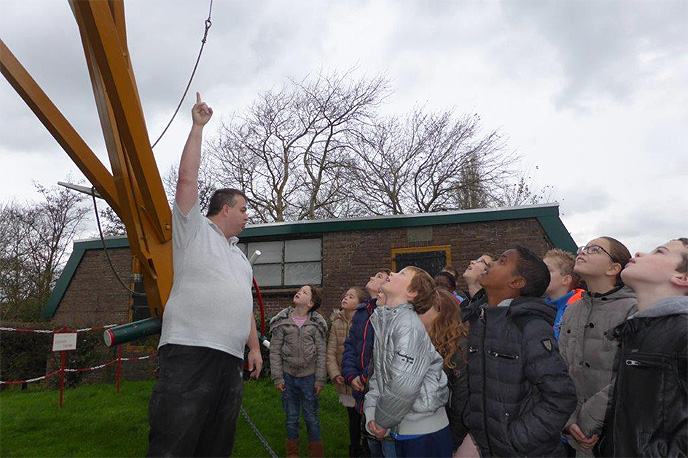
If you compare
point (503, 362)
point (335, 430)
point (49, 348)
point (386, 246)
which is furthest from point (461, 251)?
point (49, 348)

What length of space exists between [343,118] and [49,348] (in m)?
16.1

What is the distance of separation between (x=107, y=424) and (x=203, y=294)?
17.8ft

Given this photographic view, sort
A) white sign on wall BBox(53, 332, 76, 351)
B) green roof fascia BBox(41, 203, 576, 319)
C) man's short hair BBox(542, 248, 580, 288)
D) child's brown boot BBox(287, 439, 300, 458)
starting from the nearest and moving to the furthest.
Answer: man's short hair BBox(542, 248, 580, 288) < child's brown boot BBox(287, 439, 300, 458) < white sign on wall BBox(53, 332, 76, 351) < green roof fascia BBox(41, 203, 576, 319)

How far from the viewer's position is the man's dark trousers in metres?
2.46

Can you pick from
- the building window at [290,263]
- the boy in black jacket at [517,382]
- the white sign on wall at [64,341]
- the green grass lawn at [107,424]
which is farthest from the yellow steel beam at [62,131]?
the building window at [290,263]

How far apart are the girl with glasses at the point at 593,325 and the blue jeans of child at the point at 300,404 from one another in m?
3.10

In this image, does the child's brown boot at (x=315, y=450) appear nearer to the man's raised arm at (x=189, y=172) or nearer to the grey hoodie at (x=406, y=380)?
the grey hoodie at (x=406, y=380)

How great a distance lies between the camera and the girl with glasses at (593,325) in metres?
2.77

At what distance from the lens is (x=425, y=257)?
418 inches

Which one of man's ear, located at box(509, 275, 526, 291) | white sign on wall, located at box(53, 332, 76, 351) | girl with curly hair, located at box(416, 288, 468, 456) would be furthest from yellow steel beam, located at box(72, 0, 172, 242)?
white sign on wall, located at box(53, 332, 76, 351)

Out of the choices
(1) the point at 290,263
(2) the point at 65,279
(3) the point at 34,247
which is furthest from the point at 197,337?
(3) the point at 34,247

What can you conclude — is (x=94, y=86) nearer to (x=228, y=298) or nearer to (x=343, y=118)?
(x=228, y=298)

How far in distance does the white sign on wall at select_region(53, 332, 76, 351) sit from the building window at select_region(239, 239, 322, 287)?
14.2 feet

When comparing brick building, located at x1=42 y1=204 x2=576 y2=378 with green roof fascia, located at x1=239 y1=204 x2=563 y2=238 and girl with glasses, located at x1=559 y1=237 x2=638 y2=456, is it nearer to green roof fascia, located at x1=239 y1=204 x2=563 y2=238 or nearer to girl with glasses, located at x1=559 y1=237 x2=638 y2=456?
green roof fascia, located at x1=239 y1=204 x2=563 y2=238
